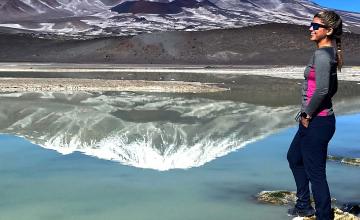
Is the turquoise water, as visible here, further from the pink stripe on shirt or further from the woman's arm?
the woman's arm

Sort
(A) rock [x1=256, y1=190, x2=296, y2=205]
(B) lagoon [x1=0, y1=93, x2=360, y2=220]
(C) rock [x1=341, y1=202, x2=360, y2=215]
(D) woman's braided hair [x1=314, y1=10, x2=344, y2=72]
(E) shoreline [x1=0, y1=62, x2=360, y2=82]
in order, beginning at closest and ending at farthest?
(D) woman's braided hair [x1=314, y1=10, x2=344, y2=72], (C) rock [x1=341, y1=202, x2=360, y2=215], (B) lagoon [x1=0, y1=93, x2=360, y2=220], (A) rock [x1=256, y1=190, x2=296, y2=205], (E) shoreline [x1=0, y1=62, x2=360, y2=82]

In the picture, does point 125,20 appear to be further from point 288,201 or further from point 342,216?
point 342,216

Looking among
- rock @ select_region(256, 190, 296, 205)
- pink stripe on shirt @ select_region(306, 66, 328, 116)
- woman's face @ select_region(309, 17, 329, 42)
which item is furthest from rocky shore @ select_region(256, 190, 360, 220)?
woman's face @ select_region(309, 17, 329, 42)

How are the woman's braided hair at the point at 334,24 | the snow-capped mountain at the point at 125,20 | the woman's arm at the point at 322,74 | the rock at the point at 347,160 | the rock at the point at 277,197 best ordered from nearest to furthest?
1. the woman's arm at the point at 322,74
2. the woman's braided hair at the point at 334,24
3. the rock at the point at 277,197
4. the rock at the point at 347,160
5. the snow-capped mountain at the point at 125,20

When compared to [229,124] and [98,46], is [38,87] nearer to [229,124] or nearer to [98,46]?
[229,124]

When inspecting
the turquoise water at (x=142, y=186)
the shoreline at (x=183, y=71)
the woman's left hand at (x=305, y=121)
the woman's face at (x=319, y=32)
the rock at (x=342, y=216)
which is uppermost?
the woman's face at (x=319, y=32)

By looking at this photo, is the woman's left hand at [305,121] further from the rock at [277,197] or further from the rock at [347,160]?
the rock at [347,160]

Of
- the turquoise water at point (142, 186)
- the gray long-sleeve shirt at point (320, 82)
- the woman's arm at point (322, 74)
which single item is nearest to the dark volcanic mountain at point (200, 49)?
the turquoise water at point (142, 186)
